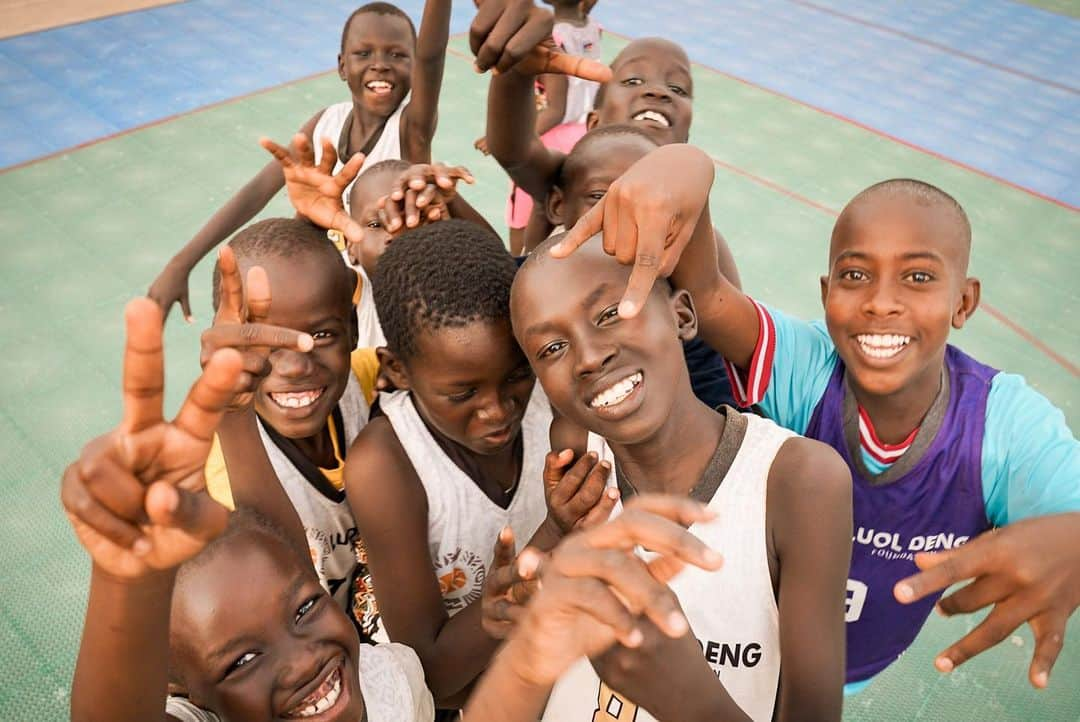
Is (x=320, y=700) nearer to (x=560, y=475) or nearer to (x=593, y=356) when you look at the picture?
(x=560, y=475)

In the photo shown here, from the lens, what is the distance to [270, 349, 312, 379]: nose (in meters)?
1.55

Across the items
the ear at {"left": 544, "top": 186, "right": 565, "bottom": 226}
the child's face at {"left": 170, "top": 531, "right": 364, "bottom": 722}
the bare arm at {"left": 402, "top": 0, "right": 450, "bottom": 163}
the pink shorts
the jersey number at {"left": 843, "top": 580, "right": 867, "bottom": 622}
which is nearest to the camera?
the child's face at {"left": 170, "top": 531, "right": 364, "bottom": 722}

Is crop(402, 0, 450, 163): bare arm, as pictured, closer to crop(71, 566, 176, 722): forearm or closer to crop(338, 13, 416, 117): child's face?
crop(338, 13, 416, 117): child's face

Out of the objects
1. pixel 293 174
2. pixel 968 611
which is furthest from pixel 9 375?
pixel 968 611

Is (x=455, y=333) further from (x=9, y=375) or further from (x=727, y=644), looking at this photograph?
(x=9, y=375)

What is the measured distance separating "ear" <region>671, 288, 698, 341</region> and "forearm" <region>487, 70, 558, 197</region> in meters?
0.73

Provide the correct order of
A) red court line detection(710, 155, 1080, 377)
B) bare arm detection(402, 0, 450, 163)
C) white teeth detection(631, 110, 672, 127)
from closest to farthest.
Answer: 1. bare arm detection(402, 0, 450, 163)
2. white teeth detection(631, 110, 672, 127)
3. red court line detection(710, 155, 1080, 377)

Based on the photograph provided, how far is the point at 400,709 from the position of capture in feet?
4.46

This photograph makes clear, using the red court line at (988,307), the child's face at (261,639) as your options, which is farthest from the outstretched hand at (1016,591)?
the red court line at (988,307)

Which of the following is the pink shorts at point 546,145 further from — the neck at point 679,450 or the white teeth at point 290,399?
the neck at point 679,450

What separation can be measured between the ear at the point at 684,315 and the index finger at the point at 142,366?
80 centimetres

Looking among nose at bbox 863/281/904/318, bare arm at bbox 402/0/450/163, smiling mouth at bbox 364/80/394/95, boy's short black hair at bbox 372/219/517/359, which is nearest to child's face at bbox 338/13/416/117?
smiling mouth at bbox 364/80/394/95

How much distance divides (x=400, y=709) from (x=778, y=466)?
2.26ft

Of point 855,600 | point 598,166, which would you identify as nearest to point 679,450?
point 855,600
